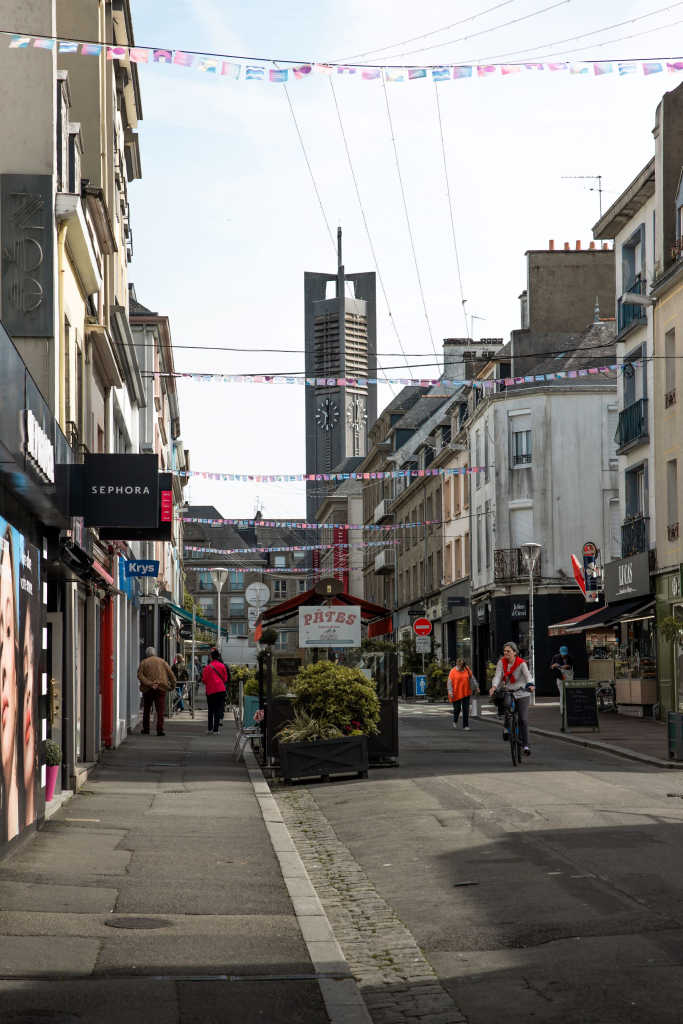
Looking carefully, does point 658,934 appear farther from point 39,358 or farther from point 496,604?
point 496,604

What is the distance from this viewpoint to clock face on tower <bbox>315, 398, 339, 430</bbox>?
123 m

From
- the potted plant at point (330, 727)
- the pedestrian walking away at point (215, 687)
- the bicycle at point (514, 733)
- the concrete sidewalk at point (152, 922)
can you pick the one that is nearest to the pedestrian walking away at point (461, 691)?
the pedestrian walking away at point (215, 687)

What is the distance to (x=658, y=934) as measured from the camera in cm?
711

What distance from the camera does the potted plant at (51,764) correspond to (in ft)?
40.2

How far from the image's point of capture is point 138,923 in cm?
768

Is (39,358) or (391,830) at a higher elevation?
(39,358)

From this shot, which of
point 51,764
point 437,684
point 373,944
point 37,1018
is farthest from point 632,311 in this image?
point 37,1018

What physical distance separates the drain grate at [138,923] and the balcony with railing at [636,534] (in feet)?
91.0

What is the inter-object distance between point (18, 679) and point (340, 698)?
272 inches

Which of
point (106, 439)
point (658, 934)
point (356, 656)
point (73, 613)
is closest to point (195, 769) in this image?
point (356, 656)

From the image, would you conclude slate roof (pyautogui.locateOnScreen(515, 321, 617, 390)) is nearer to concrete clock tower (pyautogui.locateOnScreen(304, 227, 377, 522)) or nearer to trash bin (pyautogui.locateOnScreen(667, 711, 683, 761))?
trash bin (pyautogui.locateOnScreen(667, 711, 683, 761))

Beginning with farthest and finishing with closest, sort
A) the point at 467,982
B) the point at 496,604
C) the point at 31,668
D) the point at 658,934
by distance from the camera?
the point at 496,604 → the point at 31,668 → the point at 658,934 → the point at 467,982

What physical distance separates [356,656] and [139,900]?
1059 cm

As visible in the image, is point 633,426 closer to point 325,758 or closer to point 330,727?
point 330,727
